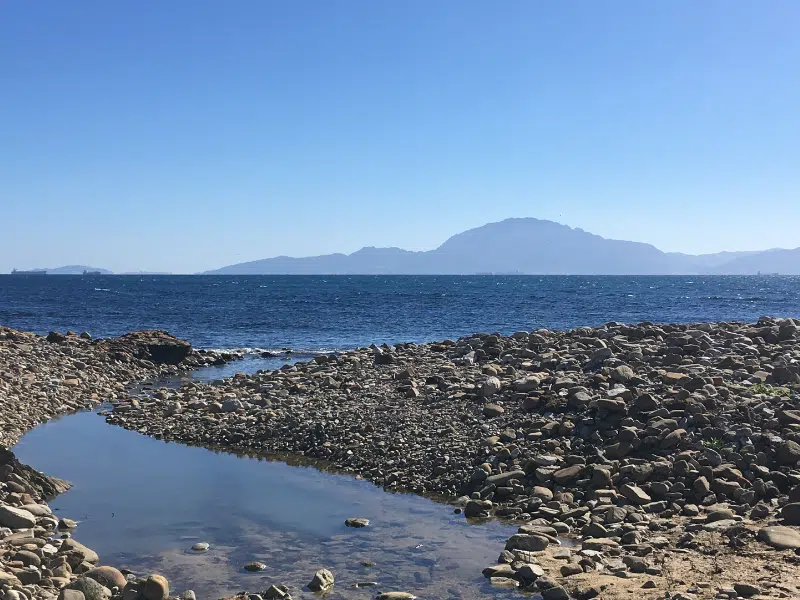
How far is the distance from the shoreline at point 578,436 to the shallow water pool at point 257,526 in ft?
2.27

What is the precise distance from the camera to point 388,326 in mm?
52594

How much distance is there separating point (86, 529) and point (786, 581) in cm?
974

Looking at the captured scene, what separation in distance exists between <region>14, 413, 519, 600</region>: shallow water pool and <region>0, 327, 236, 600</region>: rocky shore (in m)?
0.55

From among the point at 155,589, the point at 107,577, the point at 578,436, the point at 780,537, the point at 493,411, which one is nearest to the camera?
the point at 155,589

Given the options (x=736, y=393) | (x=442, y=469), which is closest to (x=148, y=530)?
(x=442, y=469)

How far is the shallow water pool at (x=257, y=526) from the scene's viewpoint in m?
9.68

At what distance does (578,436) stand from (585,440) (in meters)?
0.27

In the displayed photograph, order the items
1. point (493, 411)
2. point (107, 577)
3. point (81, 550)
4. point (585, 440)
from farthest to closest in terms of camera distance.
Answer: point (493, 411)
point (585, 440)
point (81, 550)
point (107, 577)

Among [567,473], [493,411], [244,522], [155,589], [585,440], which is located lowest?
[244,522]

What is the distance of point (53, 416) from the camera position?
68.5ft

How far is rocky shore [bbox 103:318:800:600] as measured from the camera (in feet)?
31.6

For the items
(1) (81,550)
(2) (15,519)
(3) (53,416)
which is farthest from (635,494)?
(3) (53,416)

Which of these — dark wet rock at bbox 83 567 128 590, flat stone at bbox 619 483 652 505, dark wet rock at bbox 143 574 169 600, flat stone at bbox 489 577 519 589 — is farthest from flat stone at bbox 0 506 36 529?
flat stone at bbox 619 483 652 505

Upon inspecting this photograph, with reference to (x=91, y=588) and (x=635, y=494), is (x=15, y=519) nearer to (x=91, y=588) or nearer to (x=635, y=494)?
(x=91, y=588)
